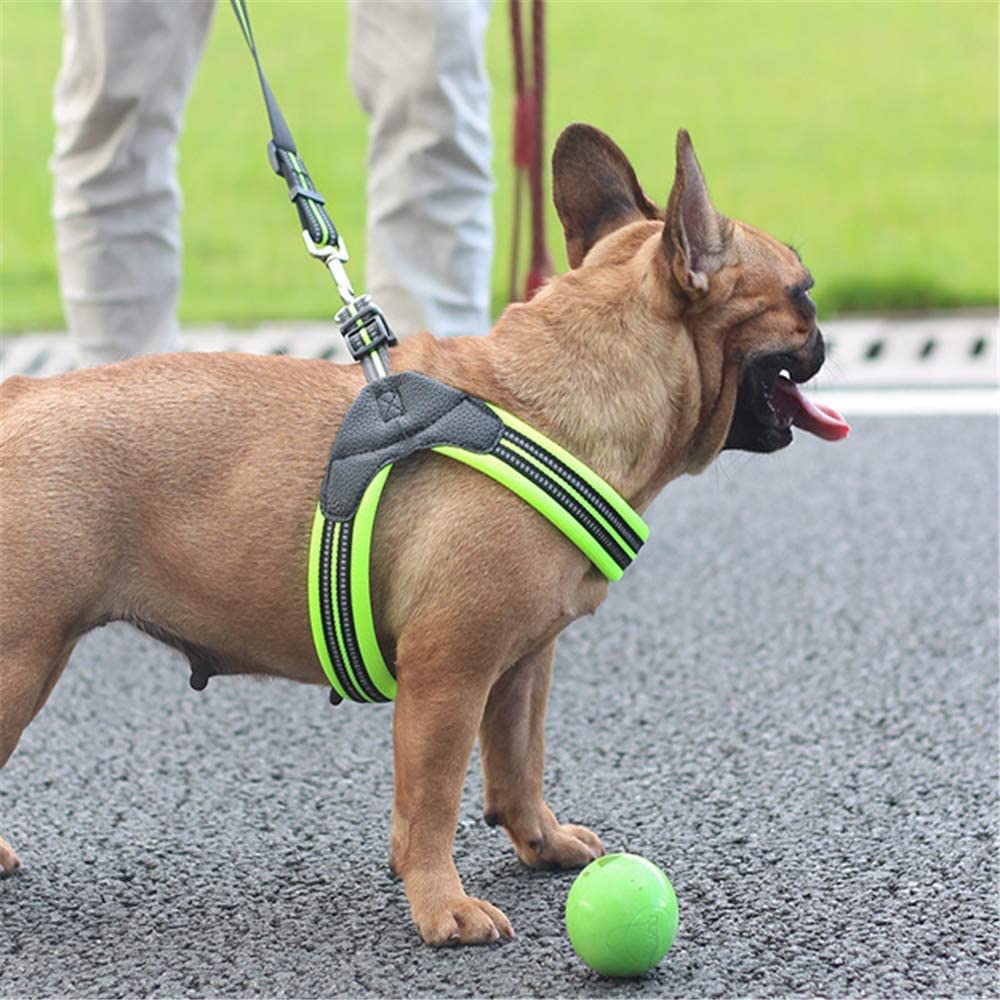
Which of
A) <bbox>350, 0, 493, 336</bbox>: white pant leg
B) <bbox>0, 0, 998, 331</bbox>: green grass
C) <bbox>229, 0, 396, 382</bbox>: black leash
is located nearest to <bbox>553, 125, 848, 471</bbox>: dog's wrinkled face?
<bbox>229, 0, 396, 382</bbox>: black leash

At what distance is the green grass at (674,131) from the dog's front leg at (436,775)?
4358mm

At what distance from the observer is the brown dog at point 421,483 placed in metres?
2.39

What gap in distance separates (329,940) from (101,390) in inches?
33.0

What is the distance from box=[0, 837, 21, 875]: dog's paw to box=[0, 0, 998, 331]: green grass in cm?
405

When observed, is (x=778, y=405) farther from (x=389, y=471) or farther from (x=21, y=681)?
(x=21, y=681)

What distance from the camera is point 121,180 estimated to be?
405cm

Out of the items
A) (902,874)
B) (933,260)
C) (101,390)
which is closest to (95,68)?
(101,390)

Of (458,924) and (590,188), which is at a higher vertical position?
(590,188)

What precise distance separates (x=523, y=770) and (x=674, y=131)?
637 centimetres

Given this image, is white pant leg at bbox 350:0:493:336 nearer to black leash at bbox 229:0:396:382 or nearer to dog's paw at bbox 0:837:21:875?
black leash at bbox 229:0:396:382

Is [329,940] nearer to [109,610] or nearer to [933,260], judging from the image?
[109,610]

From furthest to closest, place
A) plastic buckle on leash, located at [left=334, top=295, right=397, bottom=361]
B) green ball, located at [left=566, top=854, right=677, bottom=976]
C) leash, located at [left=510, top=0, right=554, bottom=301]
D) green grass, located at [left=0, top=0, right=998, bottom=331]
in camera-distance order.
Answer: green grass, located at [left=0, top=0, right=998, bottom=331] < leash, located at [left=510, top=0, right=554, bottom=301] < plastic buckle on leash, located at [left=334, top=295, right=397, bottom=361] < green ball, located at [left=566, top=854, right=677, bottom=976]

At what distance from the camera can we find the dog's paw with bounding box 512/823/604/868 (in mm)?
2709

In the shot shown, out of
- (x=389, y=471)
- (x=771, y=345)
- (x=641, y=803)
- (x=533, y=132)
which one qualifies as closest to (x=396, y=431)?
(x=389, y=471)
